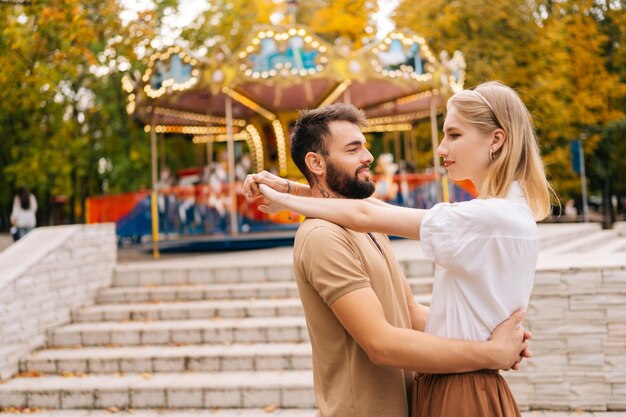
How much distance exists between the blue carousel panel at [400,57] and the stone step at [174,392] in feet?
27.4

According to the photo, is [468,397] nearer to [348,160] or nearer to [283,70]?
[348,160]

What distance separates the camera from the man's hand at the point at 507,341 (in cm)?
175

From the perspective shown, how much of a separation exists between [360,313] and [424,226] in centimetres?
32

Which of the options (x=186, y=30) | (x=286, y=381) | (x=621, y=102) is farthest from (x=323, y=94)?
(x=621, y=102)

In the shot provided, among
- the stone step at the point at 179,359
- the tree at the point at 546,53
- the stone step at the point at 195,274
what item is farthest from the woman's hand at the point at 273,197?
the tree at the point at 546,53

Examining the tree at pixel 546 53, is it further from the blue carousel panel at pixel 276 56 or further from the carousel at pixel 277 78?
the blue carousel panel at pixel 276 56

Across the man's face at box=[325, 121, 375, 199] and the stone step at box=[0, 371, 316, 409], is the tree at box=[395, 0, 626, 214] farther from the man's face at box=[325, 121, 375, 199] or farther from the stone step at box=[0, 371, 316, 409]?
the man's face at box=[325, 121, 375, 199]

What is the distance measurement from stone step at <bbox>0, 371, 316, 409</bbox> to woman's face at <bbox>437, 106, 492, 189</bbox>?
4.10 m

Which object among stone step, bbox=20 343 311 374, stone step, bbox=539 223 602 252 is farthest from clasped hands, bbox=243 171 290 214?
stone step, bbox=539 223 602 252

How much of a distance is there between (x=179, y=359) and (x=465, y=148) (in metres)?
5.16

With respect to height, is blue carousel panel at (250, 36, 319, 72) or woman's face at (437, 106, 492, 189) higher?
blue carousel panel at (250, 36, 319, 72)

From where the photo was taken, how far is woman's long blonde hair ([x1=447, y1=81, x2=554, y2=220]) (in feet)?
5.95

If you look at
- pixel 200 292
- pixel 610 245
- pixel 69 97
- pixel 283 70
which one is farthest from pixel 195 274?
pixel 69 97

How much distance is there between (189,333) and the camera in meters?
6.87
